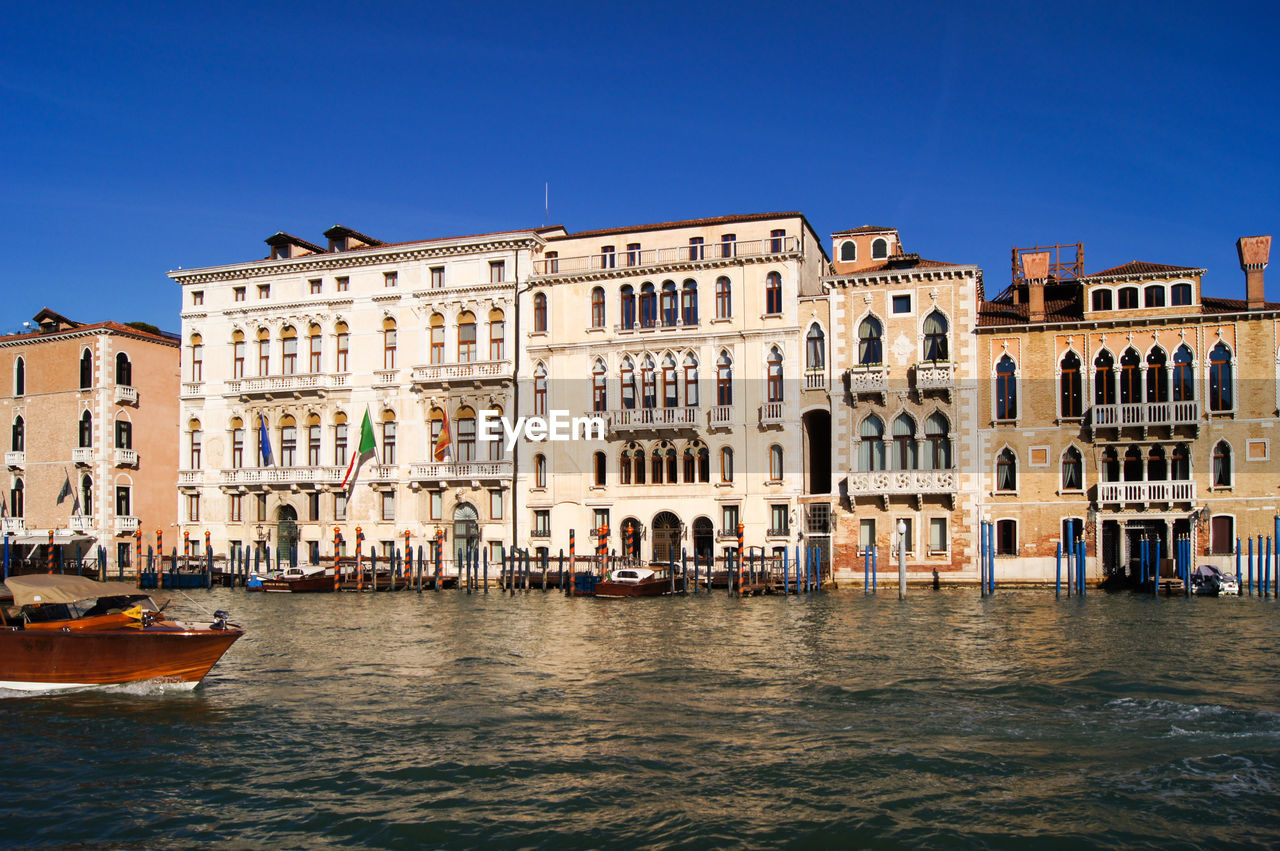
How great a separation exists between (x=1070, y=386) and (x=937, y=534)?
660 cm

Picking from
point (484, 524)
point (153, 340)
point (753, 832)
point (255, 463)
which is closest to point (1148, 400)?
point (484, 524)

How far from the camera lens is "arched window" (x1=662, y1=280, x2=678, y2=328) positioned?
40594 mm

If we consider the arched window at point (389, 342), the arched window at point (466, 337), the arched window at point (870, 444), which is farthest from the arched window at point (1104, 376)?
the arched window at point (389, 342)

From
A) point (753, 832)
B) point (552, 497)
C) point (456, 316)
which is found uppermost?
point (456, 316)

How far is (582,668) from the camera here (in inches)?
784

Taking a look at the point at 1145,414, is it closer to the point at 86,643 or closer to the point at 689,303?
the point at 689,303

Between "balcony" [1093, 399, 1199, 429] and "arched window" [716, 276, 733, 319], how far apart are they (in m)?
13.0

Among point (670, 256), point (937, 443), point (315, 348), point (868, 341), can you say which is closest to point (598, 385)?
point (670, 256)

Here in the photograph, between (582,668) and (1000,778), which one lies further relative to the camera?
(582,668)

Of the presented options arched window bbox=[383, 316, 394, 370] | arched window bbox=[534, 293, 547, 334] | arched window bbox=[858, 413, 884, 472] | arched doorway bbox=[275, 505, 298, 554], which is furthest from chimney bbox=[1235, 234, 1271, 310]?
arched doorway bbox=[275, 505, 298, 554]

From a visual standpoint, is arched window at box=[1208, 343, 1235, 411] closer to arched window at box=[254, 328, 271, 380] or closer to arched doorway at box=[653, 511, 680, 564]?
arched doorway at box=[653, 511, 680, 564]

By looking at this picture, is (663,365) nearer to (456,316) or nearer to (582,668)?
(456,316)

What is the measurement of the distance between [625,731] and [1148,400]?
27118 millimetres

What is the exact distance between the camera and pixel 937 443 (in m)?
37.5
